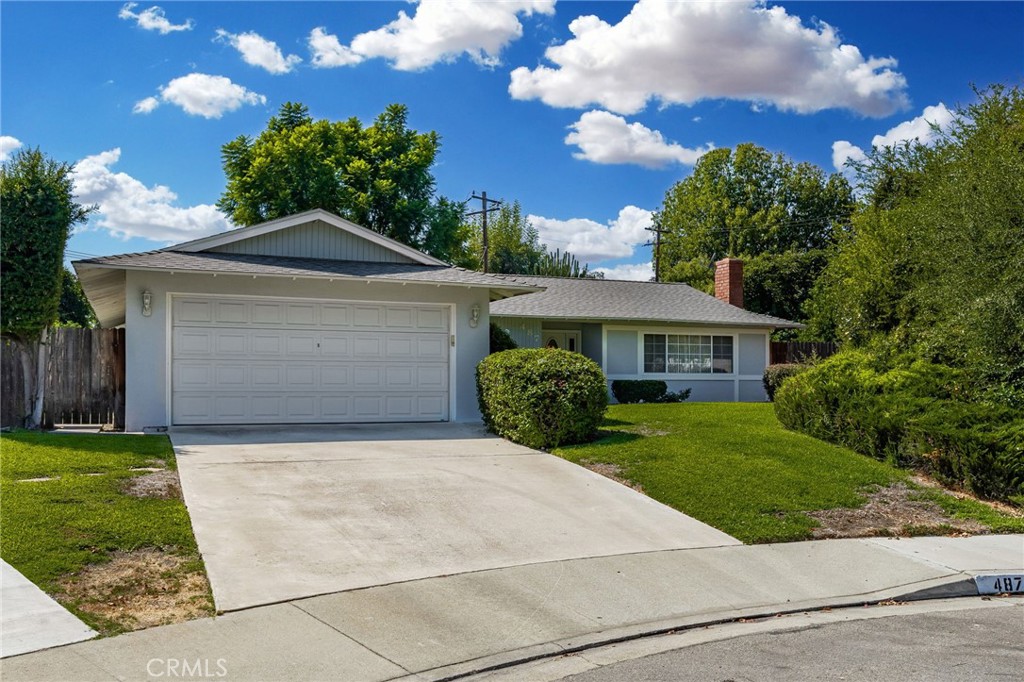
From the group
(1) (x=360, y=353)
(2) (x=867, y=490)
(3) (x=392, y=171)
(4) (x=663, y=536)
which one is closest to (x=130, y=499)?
(4) (x=663, y=536)

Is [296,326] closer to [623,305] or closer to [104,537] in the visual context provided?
[104,537]

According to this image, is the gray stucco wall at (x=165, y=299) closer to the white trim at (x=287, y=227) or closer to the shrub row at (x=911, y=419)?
the white trim at (x=287, y=227)

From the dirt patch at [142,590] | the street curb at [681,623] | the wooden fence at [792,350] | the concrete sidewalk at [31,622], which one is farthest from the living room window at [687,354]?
the concrete sidewalk at [31,622]

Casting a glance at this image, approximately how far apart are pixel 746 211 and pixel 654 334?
102 feet

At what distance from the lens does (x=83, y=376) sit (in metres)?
14.7

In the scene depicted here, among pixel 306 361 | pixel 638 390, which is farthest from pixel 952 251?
pixel 638 390

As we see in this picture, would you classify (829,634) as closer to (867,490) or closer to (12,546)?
(867,490)

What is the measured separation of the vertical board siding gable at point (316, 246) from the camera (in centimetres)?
1659

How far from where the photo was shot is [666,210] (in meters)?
58.9

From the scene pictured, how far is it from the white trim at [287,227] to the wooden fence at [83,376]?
6.80 feet

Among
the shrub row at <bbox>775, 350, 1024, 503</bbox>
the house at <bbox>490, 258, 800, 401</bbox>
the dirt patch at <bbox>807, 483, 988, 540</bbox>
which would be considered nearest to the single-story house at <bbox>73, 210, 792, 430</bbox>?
the shrub row at <bbox>775, 350, 1024, 503</bbox>

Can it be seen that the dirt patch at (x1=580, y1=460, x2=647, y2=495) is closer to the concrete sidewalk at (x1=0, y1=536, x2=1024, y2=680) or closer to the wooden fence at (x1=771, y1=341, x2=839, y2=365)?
the concrete sidewalk at (x1=0, y1=536, x2=1024, y2=680)

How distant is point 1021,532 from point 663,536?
4.52 meters

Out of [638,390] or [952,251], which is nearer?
[952,251]
